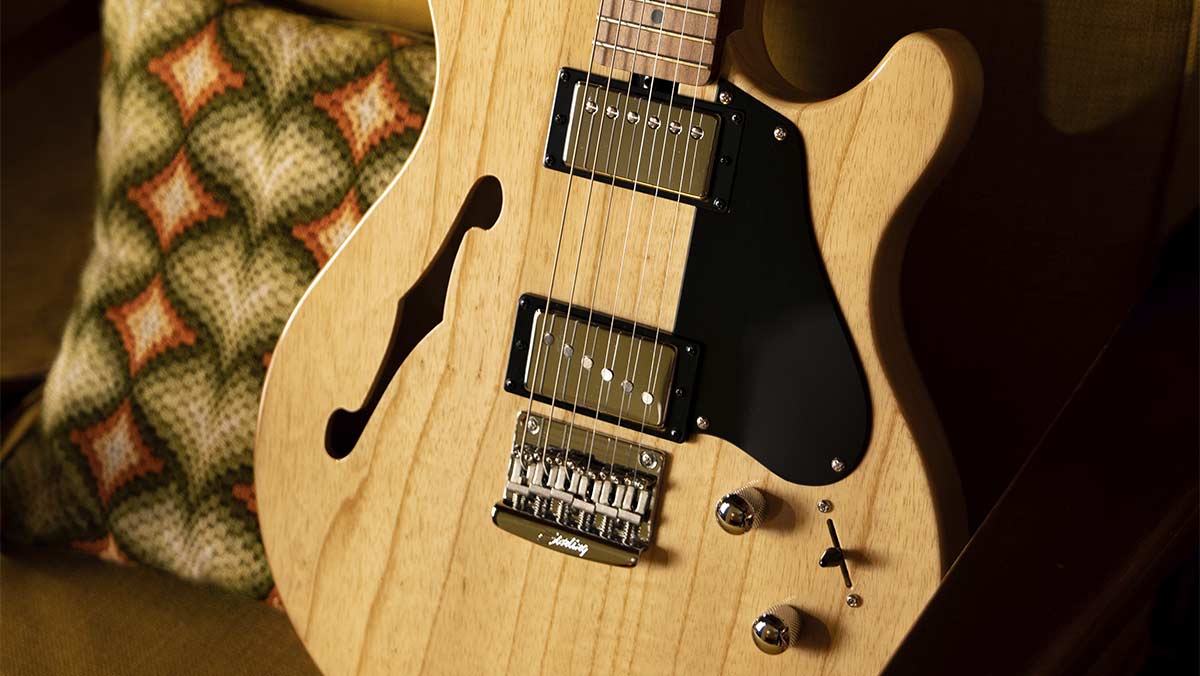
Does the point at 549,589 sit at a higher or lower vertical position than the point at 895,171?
lower

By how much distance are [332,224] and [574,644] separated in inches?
17.5

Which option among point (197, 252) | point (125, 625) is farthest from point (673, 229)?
point (125, 625)

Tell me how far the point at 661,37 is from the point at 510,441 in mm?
314

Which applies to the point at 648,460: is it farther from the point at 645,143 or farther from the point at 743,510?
the point at 645,143

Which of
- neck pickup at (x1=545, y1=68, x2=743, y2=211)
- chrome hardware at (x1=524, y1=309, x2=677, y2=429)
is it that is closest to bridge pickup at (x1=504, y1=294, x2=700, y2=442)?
chrome hardware at (x1=524, y1=309, x2=677, y2=429)

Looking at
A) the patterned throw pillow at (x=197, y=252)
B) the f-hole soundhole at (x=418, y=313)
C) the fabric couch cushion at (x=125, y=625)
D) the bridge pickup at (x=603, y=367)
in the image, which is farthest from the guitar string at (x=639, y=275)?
the fabric couch cushion at (x=125, y=625)

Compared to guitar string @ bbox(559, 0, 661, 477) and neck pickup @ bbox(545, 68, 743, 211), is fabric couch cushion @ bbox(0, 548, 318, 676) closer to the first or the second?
guitar string @ bbox(559, 0, 661, 477)

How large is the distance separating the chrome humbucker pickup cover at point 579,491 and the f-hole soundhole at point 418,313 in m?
0.11

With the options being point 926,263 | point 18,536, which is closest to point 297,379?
point 18,536

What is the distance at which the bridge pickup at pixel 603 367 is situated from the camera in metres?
0.80

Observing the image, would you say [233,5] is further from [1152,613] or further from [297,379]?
[1152,613]

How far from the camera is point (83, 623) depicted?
1038 millimetres

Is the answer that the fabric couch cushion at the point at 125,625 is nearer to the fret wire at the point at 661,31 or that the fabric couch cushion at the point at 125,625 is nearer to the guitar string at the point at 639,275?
the guitar string at the point at 639,275

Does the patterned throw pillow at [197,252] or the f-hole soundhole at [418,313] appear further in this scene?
the patterned throw pillow at [197,252]
